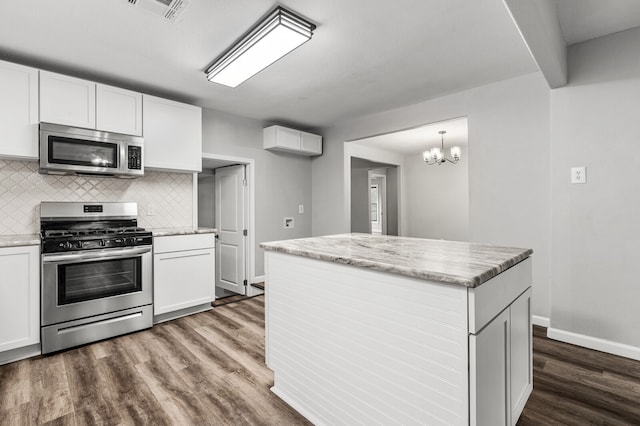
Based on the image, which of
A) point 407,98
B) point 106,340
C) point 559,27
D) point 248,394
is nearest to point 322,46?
point 407,98

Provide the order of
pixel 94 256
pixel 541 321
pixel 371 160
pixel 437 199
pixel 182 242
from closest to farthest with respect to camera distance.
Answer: pixel 94 256 < pixel 541 321 < pixel 182 242 < pixel 371 160 < pixel 437 199

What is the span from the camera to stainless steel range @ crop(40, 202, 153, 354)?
2.55 meters

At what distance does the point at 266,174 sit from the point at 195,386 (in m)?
3.14

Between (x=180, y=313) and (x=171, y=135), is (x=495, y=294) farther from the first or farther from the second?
(x=171, y=135)

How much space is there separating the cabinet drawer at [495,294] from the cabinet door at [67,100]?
3.43m

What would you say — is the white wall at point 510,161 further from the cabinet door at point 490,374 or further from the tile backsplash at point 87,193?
the tile backsplash at point 87,193

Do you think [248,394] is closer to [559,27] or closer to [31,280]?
[31,280]

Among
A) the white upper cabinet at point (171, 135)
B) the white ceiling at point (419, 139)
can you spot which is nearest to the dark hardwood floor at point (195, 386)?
the white upper cabinet at point (171, 135)

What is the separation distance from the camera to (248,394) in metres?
1.98

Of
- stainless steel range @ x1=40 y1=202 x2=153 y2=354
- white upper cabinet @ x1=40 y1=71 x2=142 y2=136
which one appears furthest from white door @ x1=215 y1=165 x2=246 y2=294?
white upper cabinet @ x1=40 y1=71 x2=142 y2=136

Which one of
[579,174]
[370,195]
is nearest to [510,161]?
[579,174]

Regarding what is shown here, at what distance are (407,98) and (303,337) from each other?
3082 millimetres

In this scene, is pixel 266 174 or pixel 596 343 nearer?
pixel 596 343

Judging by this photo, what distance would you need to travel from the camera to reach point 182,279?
11.0 ft
